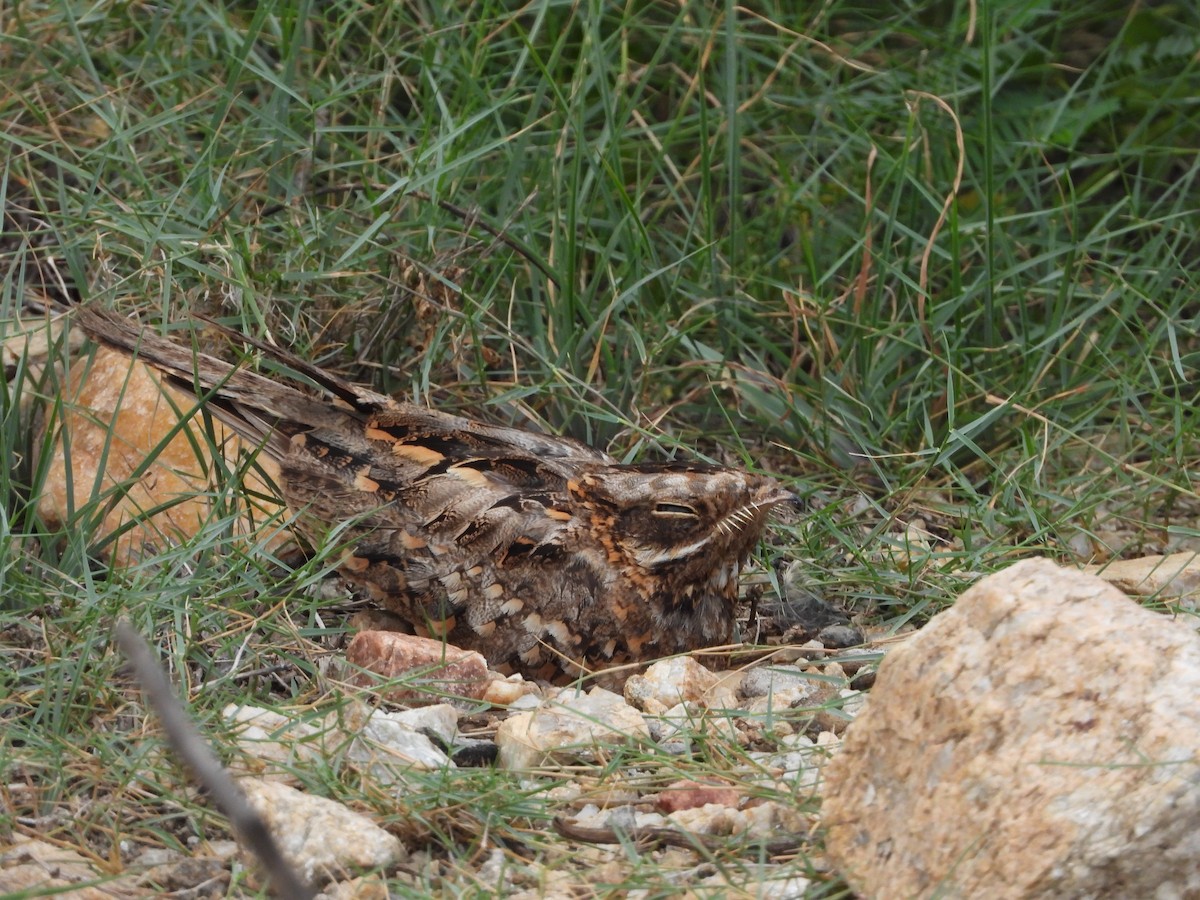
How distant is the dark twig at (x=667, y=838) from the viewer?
215cm

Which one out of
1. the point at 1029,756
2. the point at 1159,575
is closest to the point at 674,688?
the point at 1029,756

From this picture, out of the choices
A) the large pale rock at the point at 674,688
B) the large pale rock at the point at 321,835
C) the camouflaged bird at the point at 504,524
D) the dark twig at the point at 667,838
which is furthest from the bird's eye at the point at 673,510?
the large pale rock at the point at 321,835

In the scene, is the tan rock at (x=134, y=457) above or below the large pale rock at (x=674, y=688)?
above

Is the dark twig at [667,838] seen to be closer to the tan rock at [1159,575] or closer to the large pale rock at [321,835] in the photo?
the large pale rock at [321,835]

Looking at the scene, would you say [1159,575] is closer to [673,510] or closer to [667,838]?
[673,510]

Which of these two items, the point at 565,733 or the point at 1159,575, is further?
the point at 1159,575

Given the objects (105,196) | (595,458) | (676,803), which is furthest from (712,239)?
(676,803)

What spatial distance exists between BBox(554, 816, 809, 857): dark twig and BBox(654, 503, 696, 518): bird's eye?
96cm

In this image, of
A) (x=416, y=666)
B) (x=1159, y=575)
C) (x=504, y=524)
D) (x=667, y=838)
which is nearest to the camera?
(x=667, y=838)

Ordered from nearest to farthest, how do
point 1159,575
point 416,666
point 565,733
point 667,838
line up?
1. point 667,838
2. point 565,733
3. point 416,666
4. point 1159,575

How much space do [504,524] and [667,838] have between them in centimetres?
103

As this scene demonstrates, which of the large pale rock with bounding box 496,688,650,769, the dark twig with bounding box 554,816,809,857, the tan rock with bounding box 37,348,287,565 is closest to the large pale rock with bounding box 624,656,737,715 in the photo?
the large pale rock with bounding box 496,688,650,769

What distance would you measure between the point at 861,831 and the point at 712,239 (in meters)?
2.19

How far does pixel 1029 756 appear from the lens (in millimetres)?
1895
